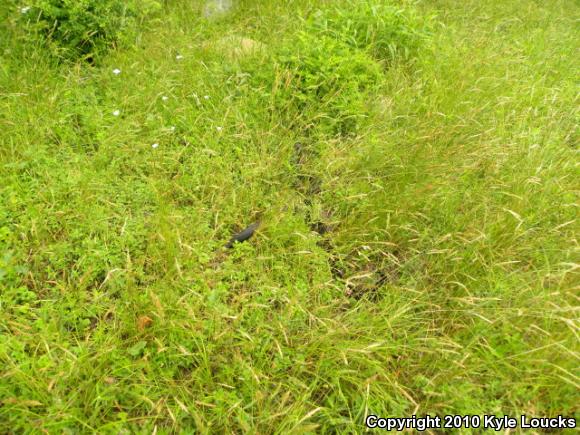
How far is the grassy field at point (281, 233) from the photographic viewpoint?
209cm

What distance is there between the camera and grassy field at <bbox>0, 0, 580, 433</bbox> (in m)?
2.09

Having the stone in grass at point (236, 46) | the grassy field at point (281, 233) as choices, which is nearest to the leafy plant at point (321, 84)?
the grassy field at point (281, 233)

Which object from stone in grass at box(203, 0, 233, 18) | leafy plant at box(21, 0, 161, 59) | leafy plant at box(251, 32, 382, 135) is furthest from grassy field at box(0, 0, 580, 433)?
stone in grass at box(203, 0, 233, 18)

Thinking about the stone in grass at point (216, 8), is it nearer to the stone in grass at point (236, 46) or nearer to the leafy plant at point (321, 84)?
the stone in grass at point (236, 46)

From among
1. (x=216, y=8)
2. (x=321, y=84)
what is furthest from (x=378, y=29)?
(x=216, y=8)

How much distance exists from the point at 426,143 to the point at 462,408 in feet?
5.73

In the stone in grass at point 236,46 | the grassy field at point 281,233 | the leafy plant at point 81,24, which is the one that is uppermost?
the leafy plant at point 81,24

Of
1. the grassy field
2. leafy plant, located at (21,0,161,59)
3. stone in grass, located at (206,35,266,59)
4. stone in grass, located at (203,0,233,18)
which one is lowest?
the grassy field

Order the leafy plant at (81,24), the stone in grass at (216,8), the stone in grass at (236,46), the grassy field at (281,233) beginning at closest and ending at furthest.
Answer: the grassy field at (281,233) → the leafy plant at (81,24) → the stone in grass at (236,46) → the stone in grass at (216,8)

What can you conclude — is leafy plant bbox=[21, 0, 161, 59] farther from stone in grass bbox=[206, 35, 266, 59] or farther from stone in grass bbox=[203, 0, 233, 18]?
stone in grass bbox=[203, 0, 233, 18]

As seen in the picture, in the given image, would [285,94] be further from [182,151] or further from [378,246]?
[378,246]

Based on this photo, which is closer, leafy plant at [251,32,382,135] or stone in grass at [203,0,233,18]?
leafy plant at [251,32,382,135]

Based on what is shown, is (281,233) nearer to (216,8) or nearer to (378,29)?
(378,29)

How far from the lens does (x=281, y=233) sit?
2777mm
